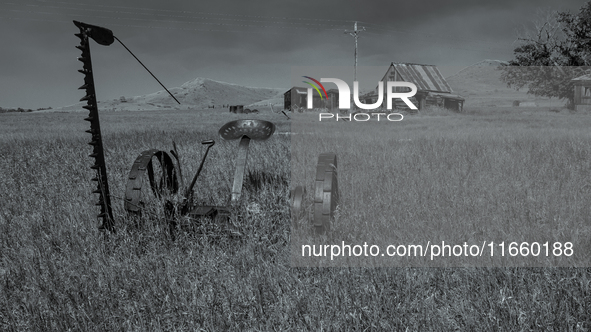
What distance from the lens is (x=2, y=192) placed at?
570 cm

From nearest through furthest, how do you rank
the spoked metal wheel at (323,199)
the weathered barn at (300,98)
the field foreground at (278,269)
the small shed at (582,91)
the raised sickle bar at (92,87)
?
the field foreground at (278,269)
the raised sickle bar at (92,87)
the spoked metal wheel at (323,199)
the small shed at (582,91)
the weathered barn at (300,98)

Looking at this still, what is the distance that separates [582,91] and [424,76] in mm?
12445

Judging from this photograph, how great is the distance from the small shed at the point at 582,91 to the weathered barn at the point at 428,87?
8.55 m

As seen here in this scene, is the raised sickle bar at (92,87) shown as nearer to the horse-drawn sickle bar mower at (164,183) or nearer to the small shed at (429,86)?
the horse-drawn sickle bar mower at (164,183)

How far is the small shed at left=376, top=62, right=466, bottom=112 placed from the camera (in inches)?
1303

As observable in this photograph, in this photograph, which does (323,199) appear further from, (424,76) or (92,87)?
(424,76)

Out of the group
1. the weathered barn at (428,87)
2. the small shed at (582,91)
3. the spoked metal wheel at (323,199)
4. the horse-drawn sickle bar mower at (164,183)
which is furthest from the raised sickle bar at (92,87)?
the small shed at (582,91)

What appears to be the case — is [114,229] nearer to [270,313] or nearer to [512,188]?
[270,313]

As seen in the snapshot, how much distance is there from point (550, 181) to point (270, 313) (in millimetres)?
5239

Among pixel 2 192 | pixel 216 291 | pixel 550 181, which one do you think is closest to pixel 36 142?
pixel 2 192

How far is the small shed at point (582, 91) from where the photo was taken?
96.2 feet

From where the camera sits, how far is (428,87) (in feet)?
110

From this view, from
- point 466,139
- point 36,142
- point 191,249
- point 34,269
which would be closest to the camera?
point 34,269

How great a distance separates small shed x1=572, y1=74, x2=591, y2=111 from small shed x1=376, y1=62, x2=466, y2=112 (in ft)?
28.1
